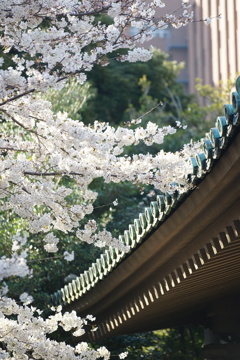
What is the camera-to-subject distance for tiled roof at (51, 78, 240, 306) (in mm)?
5214

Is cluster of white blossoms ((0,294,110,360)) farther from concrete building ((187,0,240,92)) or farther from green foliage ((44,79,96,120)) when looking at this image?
concrete building ((187,0,240,92))

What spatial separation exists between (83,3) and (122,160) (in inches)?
44.0

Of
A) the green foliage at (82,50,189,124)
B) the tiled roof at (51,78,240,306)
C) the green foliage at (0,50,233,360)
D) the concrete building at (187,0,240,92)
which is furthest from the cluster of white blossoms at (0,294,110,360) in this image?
the concrete building at (187,0,240,92)

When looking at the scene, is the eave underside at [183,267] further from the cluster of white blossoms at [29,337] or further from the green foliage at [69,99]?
the green foliage at [69,99]

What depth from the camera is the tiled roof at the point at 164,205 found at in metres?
5.21

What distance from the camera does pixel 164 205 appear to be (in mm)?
7109

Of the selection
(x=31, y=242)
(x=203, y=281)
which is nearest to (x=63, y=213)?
(x=203, y=281)

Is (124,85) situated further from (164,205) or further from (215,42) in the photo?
(164,205)

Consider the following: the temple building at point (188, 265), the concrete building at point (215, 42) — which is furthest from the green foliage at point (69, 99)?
the concrete building at point (215, 42)

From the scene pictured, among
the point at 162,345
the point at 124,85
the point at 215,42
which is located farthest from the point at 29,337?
the point at 215,42

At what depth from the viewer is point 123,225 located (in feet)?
54.8

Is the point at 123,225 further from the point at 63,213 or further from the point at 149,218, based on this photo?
the point at 63,213

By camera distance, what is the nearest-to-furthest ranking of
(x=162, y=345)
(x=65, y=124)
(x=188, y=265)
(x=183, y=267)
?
(x=65, y=124) < (x=188, y=265) < (x=183, y=267) < (x=162, y=345)

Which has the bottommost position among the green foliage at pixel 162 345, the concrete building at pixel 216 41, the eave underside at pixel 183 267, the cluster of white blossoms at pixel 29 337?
the cluster of white blossoms at pixel 29 337
